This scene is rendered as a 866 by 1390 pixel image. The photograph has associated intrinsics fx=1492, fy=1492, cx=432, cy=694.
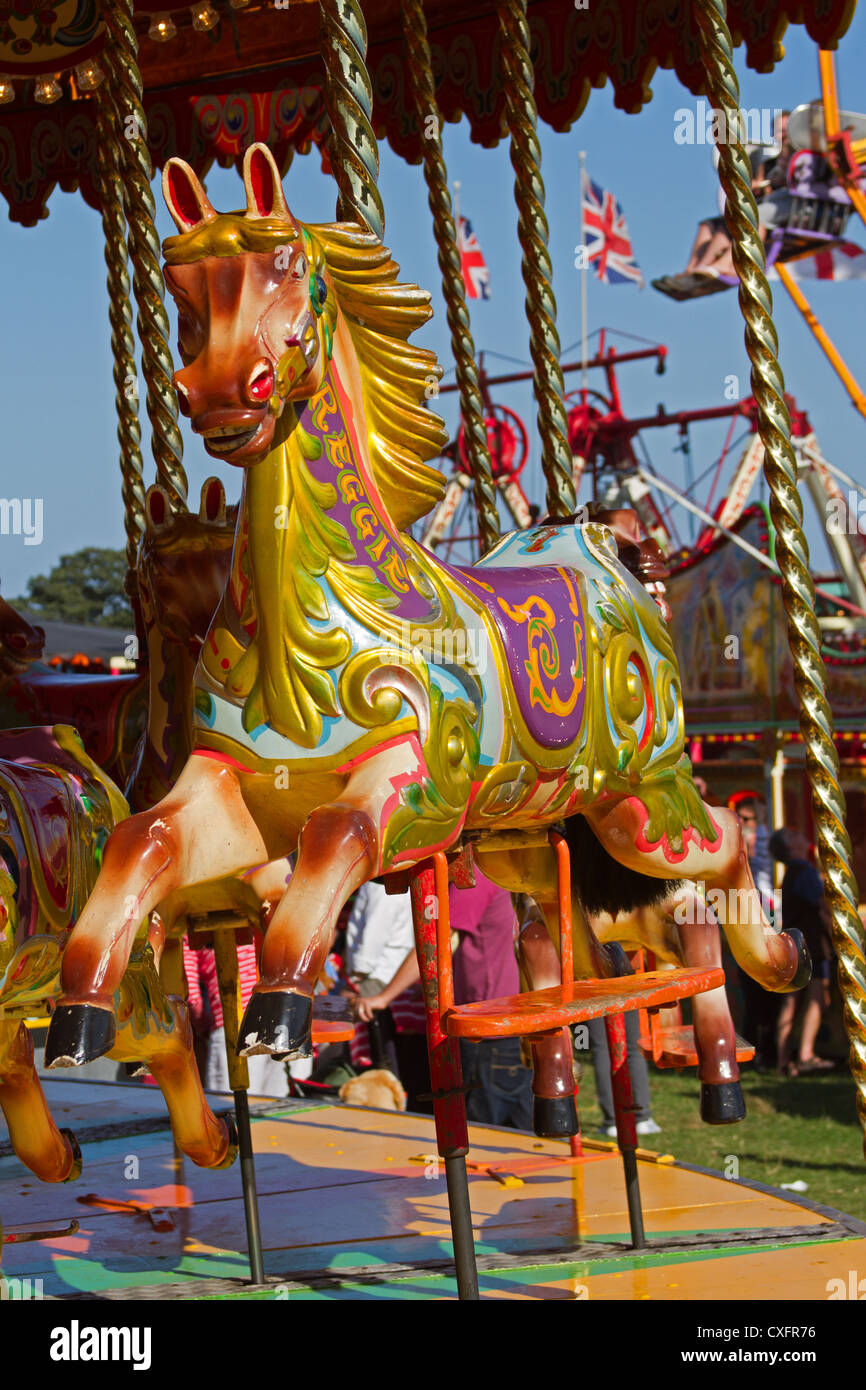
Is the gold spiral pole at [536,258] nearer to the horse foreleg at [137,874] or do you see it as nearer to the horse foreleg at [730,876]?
the horse foreleg at [730,876]

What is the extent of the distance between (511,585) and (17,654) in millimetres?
1533

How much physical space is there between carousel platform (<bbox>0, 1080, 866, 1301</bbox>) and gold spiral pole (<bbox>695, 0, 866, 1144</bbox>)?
0.75 meters

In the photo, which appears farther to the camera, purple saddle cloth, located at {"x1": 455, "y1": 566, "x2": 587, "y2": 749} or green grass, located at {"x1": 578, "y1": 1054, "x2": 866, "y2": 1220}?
green grass, located at {"x1": 578, "y1": 1054, "x2": 866, "y2": 1220}

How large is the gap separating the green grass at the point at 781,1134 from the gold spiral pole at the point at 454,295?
392 centimetres

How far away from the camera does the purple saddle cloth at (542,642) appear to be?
259 centimetres

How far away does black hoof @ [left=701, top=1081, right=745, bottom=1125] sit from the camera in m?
3.10

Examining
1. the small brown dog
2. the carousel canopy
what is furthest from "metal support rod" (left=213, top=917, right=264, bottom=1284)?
the carousel canopy

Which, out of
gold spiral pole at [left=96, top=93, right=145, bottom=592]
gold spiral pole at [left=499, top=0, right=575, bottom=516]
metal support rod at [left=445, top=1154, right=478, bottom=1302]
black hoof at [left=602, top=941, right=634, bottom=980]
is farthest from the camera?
gold spiral pole at [left=96, top=93, right=145, bottom=592]

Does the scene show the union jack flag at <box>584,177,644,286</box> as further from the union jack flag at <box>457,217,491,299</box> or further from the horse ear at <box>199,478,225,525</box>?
the horse ear at <box>199,478,225,525</box>

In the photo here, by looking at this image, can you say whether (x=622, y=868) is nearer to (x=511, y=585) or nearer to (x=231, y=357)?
(x=511, y=585)

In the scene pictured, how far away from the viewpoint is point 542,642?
2.65 metres

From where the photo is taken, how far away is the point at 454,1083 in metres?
2.47

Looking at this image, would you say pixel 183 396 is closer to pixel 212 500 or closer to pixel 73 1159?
pixel 212 500

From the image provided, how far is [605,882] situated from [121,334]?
2.35 m
